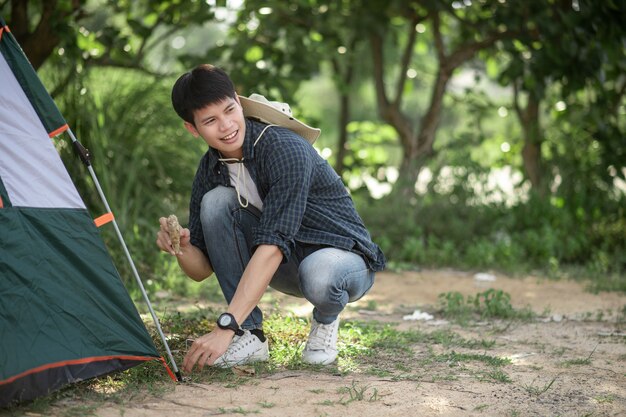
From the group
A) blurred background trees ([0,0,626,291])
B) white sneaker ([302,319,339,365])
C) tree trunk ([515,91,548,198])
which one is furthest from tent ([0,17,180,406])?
tree trunk ([515,91,548,198])

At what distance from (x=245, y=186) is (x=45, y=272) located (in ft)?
2.80

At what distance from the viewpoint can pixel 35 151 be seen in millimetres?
2820

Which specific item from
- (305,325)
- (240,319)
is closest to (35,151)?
(240,319)

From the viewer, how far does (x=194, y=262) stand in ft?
10.8

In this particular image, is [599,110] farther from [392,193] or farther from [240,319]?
[240,319]

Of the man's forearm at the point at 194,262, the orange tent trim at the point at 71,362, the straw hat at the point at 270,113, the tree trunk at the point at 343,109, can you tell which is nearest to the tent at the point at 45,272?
the orange tent trim at the point at 71,362

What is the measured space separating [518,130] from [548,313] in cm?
366

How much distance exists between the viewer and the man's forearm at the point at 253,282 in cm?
287

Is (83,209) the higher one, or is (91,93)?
(91,93)

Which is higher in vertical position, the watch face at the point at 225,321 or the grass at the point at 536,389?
the watch face at the point at 225,321

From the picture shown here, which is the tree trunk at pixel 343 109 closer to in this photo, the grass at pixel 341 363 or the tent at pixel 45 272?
the grass at pixel 341 363

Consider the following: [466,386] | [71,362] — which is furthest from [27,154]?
[466,386]

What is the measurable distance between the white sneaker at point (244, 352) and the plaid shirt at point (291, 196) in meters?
0.38

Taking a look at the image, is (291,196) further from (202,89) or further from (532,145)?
(532,145)
